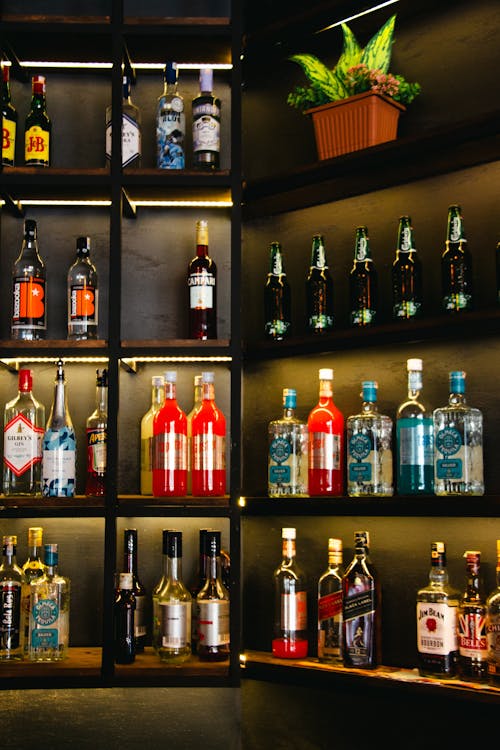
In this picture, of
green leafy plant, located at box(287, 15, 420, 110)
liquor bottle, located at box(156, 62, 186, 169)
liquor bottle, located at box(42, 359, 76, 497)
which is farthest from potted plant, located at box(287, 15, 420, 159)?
liquor bottle, located at box(42, 359, 76, 497)

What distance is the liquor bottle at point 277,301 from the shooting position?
2.61 meters

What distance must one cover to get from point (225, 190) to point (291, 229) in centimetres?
29

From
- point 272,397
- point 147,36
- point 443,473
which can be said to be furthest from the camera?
point 272,397

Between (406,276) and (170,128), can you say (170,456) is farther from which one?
(170,128)

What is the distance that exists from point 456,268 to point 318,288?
1.44ft

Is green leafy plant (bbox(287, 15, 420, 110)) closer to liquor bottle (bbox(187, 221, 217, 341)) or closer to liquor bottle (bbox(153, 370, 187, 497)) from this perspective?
liquor bottle (bbox(187, 221, 217, 341))

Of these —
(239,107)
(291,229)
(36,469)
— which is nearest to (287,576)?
(36,469)

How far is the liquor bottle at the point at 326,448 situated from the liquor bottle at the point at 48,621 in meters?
0.74

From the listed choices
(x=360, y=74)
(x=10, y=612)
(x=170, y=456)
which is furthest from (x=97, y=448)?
(x=360, y=74)

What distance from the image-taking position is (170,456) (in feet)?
8.08

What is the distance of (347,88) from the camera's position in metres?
2.42

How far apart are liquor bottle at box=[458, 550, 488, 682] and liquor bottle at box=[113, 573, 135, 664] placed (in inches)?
34.1

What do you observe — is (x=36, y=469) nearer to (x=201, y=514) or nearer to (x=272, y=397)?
(x=201, y=514)

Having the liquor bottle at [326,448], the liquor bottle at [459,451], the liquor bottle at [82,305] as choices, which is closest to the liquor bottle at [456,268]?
the liquor bottle at [459,451]
